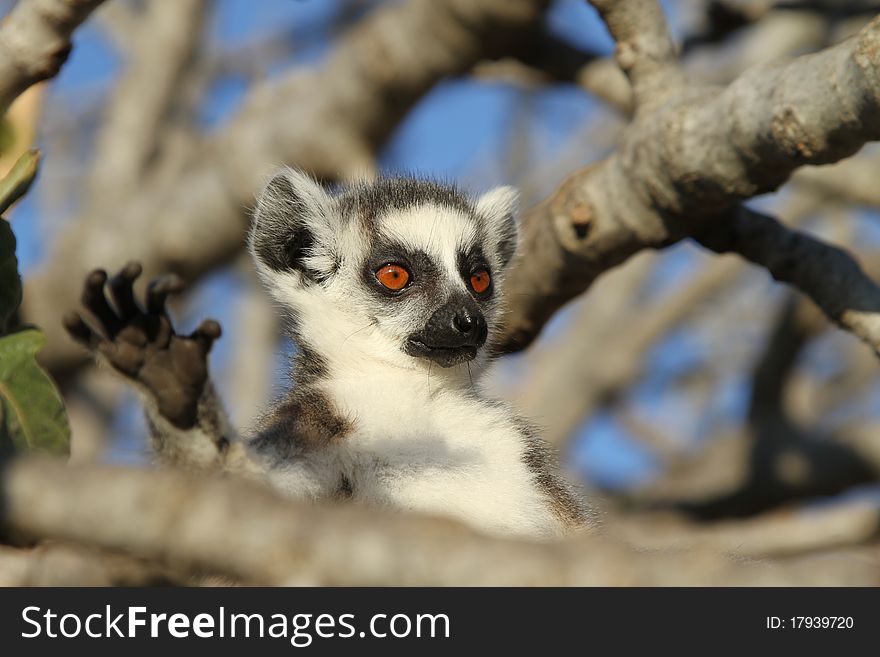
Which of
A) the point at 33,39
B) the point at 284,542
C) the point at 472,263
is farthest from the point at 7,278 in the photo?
the point at 472,263

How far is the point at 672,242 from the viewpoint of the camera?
472cm

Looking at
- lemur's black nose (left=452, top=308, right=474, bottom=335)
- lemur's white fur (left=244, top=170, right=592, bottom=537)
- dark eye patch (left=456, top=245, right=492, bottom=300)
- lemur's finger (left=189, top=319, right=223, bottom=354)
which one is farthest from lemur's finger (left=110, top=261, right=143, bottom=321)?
dark eye patch (left=456, top=245, right=492, bottom=300)

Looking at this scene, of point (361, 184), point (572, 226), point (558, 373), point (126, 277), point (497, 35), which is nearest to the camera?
point (126, 277)

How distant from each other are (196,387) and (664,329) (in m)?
7.12

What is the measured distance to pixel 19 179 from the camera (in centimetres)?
273

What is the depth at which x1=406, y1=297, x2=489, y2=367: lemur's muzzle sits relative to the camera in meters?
4.25

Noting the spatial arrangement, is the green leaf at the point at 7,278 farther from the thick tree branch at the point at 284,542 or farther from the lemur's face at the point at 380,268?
the lemur's face at the point at 380,268

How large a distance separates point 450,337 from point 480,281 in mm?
615

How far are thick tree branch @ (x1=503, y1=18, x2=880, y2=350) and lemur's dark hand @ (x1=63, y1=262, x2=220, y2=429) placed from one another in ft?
6.90

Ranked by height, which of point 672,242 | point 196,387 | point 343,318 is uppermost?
point 672,242

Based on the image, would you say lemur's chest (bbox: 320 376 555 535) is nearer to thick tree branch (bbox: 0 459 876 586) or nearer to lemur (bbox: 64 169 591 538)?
lemur (bbox: 64 169 591 538)

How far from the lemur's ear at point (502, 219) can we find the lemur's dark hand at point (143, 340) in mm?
2695
